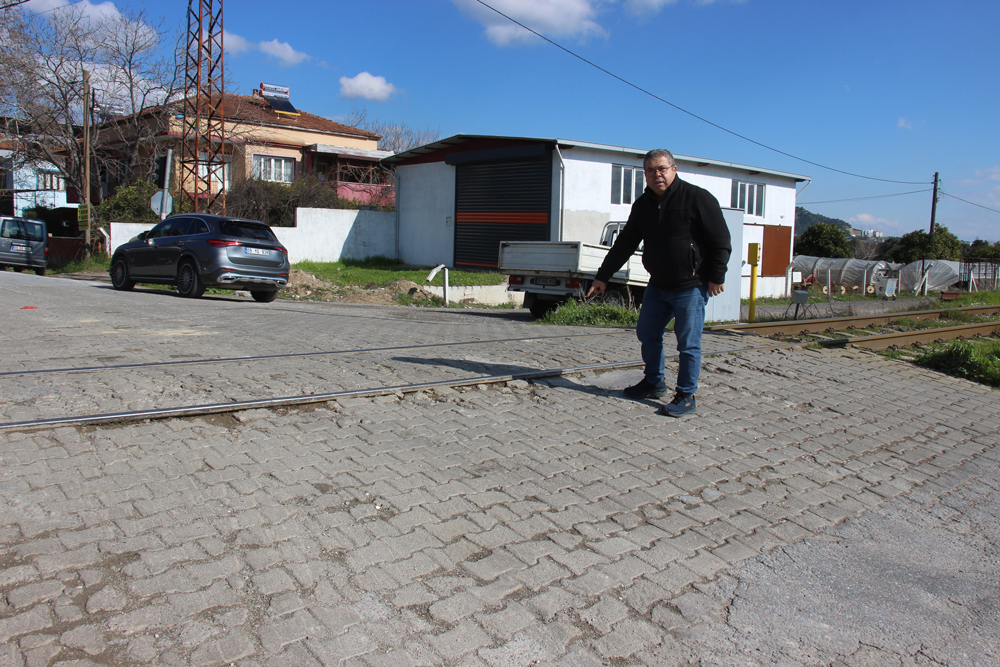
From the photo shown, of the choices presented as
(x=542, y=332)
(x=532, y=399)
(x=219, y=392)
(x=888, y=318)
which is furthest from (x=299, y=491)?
(x=888, y=318)

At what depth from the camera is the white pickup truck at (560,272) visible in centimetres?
1400

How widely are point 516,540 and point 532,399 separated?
2.27m

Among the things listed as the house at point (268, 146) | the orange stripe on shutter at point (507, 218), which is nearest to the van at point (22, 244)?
the house at point (268, 146)

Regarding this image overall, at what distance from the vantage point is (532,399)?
5324mm

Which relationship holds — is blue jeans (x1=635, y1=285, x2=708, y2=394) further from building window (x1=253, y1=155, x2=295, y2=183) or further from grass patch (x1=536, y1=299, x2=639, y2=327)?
building window (x1=253, y1=155, x2=295, y2=183)

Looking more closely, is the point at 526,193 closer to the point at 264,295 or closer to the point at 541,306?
the point at 541,306

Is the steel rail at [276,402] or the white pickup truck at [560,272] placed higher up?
the white pickup truck at [560,272]

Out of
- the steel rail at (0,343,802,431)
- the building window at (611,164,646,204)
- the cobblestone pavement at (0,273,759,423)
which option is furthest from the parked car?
the building window at (611,164,646,204)

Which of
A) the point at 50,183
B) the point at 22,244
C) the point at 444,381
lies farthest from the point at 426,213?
the point at 50,183

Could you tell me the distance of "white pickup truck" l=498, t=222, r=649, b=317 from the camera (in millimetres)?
14000

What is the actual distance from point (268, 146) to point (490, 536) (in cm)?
3881

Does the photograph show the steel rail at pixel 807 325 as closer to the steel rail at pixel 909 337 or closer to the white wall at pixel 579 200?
the steel rail at pixel 909 337

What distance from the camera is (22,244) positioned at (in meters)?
23.0

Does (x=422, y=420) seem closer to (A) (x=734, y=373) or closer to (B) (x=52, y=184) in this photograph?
(A) (x=734, y=373)
